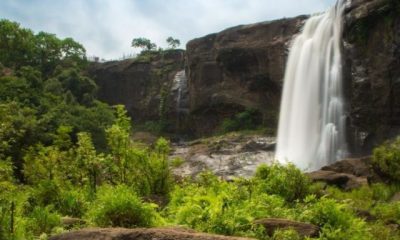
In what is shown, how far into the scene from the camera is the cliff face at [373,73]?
27312 millimetres

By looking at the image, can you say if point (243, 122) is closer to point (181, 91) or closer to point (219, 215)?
point (181, 91)

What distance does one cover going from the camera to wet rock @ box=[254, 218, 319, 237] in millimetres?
7139

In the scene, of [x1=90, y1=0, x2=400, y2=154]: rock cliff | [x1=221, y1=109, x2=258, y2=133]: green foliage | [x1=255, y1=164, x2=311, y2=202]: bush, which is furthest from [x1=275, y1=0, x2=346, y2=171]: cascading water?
[x1=255, y1=164, x2=311, y2=202]: bush

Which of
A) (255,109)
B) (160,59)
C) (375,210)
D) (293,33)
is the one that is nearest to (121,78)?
(160,59)

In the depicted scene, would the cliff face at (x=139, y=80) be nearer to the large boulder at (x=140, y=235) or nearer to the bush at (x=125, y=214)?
the bush at (x=125, y=214)

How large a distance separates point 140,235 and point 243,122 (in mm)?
34429

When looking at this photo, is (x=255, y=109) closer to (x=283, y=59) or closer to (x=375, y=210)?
(x=283, y=59)

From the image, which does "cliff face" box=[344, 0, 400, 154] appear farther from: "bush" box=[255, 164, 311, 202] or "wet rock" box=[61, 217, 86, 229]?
"wet rock" box=[61, 217, 86, 229]

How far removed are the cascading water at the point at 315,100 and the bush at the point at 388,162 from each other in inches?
361

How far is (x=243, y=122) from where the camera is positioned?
39344 millimetres

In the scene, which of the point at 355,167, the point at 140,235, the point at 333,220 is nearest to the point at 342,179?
the point at 355,167

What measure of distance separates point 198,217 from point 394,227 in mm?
5574

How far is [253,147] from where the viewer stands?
105ft

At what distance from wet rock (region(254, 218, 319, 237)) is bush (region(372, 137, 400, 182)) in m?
10.6
